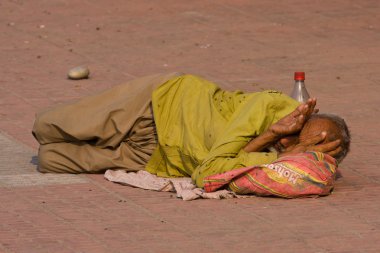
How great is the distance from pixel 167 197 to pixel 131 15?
6.90 meters

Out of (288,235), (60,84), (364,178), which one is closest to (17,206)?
(288,235)

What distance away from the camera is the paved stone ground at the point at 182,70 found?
5934 millimetres

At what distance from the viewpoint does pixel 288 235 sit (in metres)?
5.92

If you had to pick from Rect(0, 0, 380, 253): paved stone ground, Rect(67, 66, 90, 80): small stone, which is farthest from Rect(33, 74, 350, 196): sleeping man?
Rect(67, 66, 90, 80): small stone

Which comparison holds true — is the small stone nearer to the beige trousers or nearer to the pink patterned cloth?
the beige trousers

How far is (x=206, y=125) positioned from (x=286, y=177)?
66 centimetres

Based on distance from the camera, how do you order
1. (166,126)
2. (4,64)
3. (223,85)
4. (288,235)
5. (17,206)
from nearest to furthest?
(288,235) → (17,206) → (166,126) → (223,85) → (4,64)

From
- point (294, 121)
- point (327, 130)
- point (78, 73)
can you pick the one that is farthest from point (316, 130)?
point (78, 73)

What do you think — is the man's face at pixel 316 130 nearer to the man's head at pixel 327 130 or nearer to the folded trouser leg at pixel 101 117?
the man's head at pixel 327 130

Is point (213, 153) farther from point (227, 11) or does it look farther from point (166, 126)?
point (227, 11)

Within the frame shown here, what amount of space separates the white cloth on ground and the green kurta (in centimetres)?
7

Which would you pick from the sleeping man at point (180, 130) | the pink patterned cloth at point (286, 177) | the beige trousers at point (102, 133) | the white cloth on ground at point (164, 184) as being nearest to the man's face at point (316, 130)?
the sleeping man at point (180, 130)

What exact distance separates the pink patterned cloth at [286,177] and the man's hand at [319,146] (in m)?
0.05

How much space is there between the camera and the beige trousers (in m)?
→ 7.18
